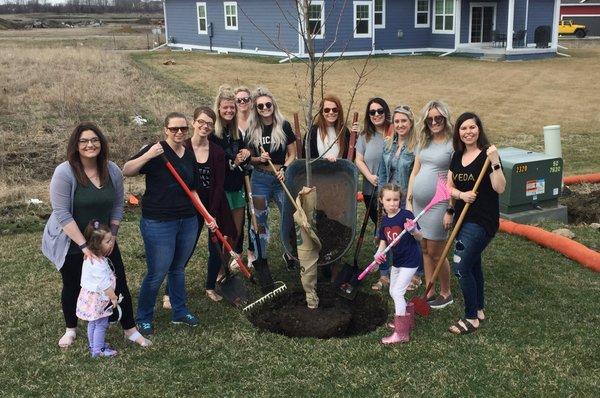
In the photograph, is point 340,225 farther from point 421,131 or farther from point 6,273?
point 6,273

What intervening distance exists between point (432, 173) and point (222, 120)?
1.72 metres

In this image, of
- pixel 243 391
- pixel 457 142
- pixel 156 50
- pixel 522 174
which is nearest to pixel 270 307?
pixel 243 391

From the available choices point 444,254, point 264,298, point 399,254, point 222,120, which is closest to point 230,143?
point 222,120

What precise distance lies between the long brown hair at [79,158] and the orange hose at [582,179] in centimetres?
652

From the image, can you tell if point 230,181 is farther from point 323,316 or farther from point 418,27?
point 418,27

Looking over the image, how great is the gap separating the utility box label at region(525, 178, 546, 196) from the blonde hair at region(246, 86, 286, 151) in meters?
3.23

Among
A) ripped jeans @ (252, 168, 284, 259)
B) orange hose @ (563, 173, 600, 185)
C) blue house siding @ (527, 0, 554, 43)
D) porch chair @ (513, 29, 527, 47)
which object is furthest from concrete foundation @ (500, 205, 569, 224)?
blue house siding @ (527, 0, 554, 43)

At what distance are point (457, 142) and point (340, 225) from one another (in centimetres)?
131

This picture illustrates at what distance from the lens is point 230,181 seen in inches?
199

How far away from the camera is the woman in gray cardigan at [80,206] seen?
12.7 ft

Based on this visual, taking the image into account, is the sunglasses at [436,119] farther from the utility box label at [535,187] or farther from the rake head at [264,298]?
the utility box label at [535,187]

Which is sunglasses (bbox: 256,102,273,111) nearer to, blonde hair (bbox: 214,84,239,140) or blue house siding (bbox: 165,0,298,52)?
blonde hair (bbox: 214,84,239,140)

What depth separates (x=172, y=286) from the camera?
4.55 m

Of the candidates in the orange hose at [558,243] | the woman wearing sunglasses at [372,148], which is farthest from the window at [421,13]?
the woman wearing sunglasses at [372,148]
